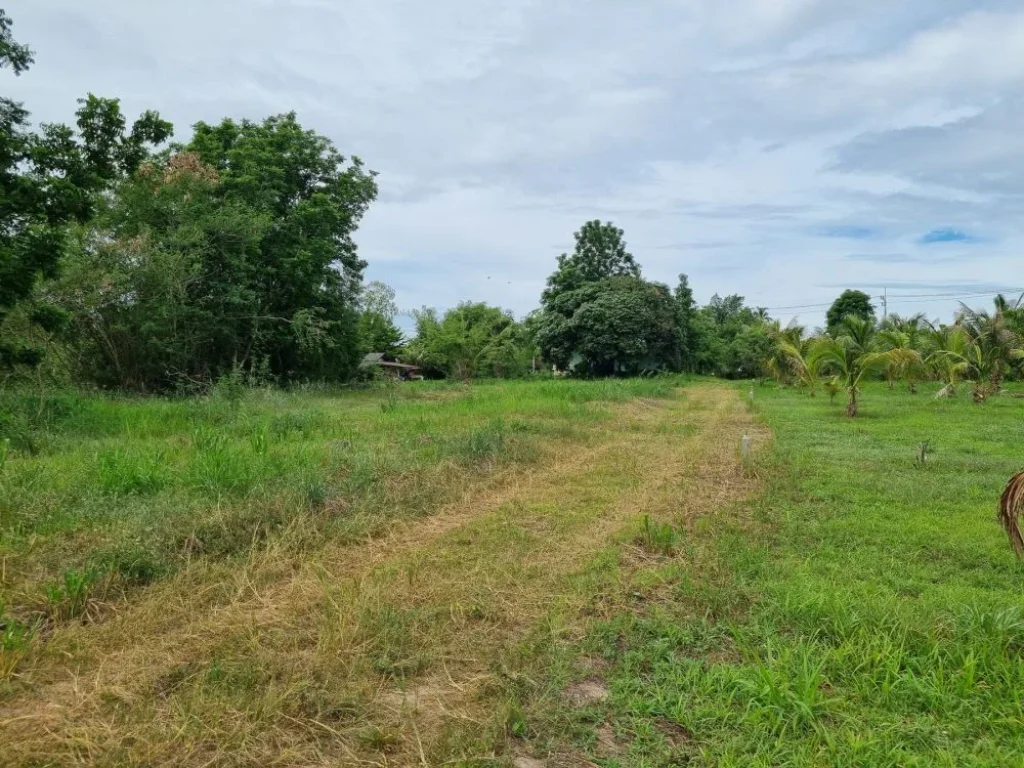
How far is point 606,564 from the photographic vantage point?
4508mm

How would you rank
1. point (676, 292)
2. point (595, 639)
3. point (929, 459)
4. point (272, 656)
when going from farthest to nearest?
point (676, 292)
point (929, 459)
point (595, 639)
point (272, 656)

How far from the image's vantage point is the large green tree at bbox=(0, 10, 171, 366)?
28.1 ft

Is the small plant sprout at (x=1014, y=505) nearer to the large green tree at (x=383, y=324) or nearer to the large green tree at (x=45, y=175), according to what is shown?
the large green tree at (x=45, y=175)

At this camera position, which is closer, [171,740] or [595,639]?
[171,740]

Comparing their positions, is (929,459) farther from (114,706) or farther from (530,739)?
(114,706)

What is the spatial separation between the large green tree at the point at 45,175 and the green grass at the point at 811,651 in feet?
30.7

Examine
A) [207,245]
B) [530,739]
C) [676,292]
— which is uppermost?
[676,292]

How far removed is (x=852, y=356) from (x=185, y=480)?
15.7 metres

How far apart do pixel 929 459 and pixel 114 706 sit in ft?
32.5

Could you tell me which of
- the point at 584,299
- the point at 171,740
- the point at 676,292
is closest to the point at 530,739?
the point at 171,740

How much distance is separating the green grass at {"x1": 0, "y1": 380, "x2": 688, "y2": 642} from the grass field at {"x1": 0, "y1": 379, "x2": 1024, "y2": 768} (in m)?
0.03

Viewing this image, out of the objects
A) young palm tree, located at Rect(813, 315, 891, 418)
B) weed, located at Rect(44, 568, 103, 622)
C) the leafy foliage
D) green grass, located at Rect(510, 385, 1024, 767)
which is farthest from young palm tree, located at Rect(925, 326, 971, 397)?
weed, located at Rect(44, 568, 103, 622)

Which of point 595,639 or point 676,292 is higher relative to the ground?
point 676,292

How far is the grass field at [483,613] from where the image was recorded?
2.55m
